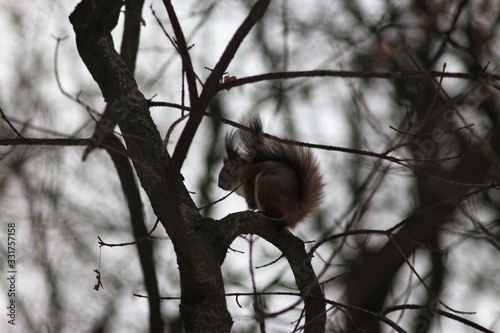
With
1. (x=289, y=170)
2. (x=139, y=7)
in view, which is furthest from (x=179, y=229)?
(x=139, y=7)

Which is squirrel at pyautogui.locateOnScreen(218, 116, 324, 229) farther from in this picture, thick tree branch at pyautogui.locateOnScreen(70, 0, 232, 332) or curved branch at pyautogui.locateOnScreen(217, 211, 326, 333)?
thick tree branch at pyautogui.locateOnScreen(70, 0, 232, 332)

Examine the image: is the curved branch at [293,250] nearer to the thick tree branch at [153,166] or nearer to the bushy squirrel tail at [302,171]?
the thick tree branch at [153,166]

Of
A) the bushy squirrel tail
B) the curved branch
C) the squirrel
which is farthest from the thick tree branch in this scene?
the bushy squirrel tail

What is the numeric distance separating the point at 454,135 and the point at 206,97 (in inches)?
116

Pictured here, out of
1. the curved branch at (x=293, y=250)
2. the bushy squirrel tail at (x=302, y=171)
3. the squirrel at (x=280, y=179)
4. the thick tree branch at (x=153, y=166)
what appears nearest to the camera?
the thick tree branch at (x=153, y=166)

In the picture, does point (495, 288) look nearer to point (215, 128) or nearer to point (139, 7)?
point (215, 128)

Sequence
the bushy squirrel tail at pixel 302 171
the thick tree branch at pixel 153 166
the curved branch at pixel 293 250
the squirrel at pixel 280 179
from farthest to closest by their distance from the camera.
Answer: the bushy squirrel tail at pixel 302 171 → the squirrel at pixel 280 179 → the curved branch at pixel 293 250 → the thick tree branch at pixel 153 166

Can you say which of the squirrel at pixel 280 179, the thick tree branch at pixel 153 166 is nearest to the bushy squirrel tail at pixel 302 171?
the squirrel at pixel 280 179

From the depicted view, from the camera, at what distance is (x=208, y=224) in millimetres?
2090

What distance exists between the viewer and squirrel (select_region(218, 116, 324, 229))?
3.17 m

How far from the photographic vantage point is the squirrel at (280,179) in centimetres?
317

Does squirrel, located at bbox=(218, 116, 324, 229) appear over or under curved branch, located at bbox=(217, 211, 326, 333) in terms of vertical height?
over

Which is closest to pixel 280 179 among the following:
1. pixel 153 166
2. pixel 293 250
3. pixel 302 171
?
pixel 302 171

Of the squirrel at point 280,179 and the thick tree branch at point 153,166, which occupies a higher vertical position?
the squirrel at point 280,179
